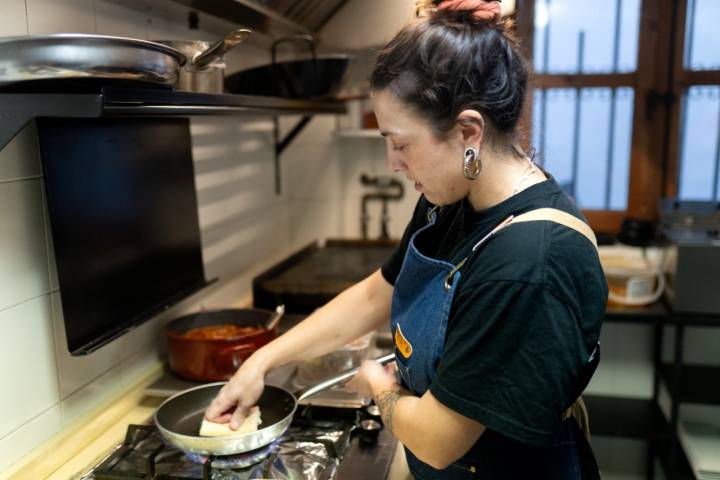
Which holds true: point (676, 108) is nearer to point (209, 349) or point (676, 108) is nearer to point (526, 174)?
point (526, 174)

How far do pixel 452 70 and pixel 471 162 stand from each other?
12cm

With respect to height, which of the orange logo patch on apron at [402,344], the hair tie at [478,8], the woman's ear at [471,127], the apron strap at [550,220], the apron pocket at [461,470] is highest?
the hair tie at [478,8]

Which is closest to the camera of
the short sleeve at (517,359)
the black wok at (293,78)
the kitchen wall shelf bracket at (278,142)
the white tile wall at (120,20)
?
the short sleeve at (517,359)

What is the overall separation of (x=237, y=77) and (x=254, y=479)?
2.81 ft

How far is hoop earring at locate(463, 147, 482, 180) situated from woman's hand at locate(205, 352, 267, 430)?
0.53m

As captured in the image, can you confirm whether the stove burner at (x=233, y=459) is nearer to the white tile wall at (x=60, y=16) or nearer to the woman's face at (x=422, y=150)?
the woman's face at (x=422, y=150)

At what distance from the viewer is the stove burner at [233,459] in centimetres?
109

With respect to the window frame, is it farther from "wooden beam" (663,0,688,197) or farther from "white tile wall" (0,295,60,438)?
"white tile wall" (0,295,60,438)

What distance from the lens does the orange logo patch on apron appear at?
95cm

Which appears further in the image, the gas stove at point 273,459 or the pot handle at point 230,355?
the pot handle at point 230,355

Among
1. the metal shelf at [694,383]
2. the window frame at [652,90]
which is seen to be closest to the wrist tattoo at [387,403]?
the metal shelf at [694,383]

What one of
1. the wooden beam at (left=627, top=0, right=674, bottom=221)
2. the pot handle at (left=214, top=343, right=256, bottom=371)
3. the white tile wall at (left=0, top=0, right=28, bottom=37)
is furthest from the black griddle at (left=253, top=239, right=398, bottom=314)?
the wooden beam at (left=627, top=0, right=674, bottom=221)

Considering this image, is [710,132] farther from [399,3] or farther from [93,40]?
[93,40]

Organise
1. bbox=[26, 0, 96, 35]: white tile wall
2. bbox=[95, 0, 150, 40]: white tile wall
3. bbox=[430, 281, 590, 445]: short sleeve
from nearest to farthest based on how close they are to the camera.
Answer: bbox=[430, 281, 590, 445]: short sleeve
bbox=[26, 0, 96, 35]: white tile wall
bbox=[95, 0, 150, 40]: white tile wall
